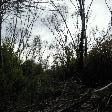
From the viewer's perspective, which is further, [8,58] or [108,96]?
[8,58]

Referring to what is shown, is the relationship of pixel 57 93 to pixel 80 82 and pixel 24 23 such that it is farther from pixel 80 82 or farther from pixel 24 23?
pixel 24 23

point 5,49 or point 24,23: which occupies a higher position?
point 24,23

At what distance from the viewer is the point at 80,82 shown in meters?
8.73

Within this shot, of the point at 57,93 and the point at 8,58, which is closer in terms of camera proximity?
the point at 57,93

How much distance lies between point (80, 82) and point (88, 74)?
14.7 inches

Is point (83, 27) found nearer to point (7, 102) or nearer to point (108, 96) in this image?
point (7, 102)

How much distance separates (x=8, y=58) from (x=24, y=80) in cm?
222

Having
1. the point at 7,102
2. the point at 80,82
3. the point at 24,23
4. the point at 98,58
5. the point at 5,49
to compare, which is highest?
the point at 24,23

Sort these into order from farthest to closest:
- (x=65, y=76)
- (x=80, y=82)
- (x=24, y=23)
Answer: (x=24, y=23)
(x=65, y=76)
(x=80, y=82)

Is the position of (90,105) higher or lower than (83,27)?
lower

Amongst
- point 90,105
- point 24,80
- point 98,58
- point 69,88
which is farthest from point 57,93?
point 24,80

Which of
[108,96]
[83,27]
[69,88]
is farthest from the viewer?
[83,27]

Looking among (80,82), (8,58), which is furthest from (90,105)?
(8,58)

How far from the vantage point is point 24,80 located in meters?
12.5
